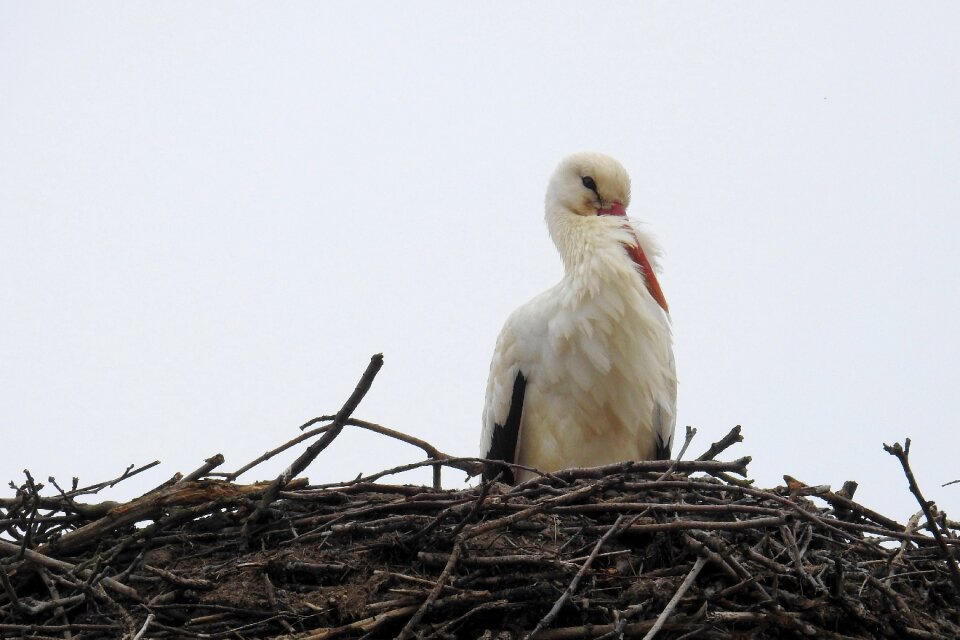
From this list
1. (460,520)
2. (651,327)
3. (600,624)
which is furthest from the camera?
(651,327)

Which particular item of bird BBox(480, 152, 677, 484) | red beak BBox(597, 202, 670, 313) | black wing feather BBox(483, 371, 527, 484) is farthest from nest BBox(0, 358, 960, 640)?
red beak BBox(597, 202, 670, 313)

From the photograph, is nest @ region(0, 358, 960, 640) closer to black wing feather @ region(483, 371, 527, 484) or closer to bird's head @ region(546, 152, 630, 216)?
black wing feather @ region(483, 371, 527, 484)

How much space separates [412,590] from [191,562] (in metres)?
0.59

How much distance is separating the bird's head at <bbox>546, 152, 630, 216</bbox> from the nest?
1.71m

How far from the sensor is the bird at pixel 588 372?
3.73 metres

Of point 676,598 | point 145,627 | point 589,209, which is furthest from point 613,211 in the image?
point 145,627

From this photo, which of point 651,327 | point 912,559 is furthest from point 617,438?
point 912,559

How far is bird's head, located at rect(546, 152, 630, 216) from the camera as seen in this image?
429 cm

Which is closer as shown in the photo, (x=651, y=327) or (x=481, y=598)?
(x=481, y=598)

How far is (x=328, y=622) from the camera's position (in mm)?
2330

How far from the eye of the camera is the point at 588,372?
12.2ft

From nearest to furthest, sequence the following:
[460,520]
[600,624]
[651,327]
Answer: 1. [600,624]
2. [460,520]
3. [651,327]

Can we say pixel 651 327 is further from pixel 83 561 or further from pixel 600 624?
pixel 83 561

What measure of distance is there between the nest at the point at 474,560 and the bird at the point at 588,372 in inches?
38.5
